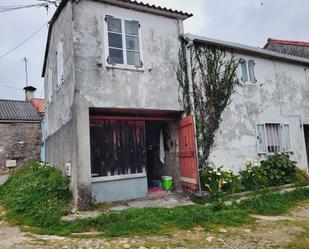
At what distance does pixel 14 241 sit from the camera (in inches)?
210

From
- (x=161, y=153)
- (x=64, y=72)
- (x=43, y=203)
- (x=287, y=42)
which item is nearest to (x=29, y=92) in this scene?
(x=64, y=72)

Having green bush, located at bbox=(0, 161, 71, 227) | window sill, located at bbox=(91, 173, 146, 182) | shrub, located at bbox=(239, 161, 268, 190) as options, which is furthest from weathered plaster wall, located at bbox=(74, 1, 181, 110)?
shrub, located at bbox=(239, 161, 268, 190)

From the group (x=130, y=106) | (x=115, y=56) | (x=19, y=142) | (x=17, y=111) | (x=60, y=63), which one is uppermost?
(x=17, y=111)

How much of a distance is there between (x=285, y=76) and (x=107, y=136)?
28.2 ft

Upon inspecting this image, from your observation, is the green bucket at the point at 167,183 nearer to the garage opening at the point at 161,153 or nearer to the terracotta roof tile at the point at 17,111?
the garage opening at the point at 161,153

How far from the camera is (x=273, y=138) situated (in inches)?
436

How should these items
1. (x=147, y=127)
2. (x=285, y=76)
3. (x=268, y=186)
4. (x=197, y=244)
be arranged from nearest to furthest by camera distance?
(x=197, y=244), (x=268, y=186), (x=147, y=127), (x=285, y=76)

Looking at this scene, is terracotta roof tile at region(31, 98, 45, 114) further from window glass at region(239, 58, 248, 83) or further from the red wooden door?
window glass at region(239, 58, 248, 83)

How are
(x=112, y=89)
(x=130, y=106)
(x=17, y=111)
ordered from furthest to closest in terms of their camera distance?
1. (x=17, y=111)
2. (x=130, y=106)
3. (x=112, y=89)

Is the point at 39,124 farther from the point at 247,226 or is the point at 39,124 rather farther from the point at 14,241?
the point at 247,226

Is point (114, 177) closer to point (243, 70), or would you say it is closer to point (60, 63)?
point (60, 63)

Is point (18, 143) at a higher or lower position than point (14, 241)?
higher

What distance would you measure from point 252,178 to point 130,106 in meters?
5.02

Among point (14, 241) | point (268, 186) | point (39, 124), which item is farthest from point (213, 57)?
point (39, 124)
